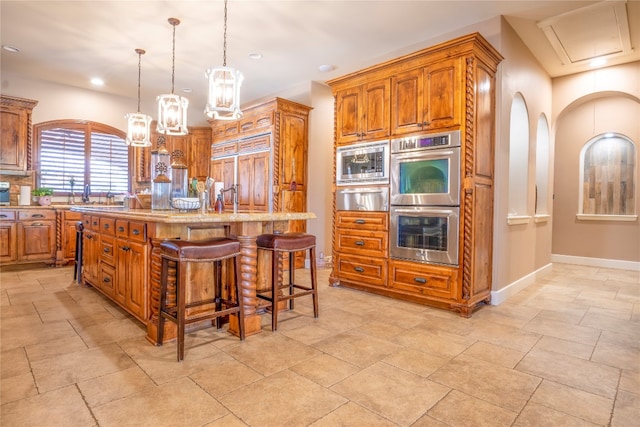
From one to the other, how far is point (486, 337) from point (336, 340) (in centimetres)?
117

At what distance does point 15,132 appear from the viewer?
17.5ft

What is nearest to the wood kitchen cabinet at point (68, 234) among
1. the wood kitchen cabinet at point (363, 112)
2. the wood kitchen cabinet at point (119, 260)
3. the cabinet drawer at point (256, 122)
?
the wood kitchen cabinet at point (119, 260)

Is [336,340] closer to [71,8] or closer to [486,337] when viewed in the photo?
[486,337]

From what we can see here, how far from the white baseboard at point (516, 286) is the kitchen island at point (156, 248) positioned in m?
2.19

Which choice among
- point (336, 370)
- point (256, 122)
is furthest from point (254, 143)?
point (336, 370)

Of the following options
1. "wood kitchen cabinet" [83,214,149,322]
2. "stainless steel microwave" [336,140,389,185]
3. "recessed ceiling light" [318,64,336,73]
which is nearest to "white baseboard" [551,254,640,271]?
"stainless steel microwave" [336,140,389,185]

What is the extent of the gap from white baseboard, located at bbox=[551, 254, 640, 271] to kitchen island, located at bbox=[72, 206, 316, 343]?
543 cm

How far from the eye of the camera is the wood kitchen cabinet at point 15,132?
5.24 m

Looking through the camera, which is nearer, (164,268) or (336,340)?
(164,268)

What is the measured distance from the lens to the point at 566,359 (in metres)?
2.34

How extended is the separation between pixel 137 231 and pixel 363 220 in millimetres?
2344

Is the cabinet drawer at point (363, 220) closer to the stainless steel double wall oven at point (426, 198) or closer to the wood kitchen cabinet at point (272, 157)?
the stainless steel double wall oven at point (426, 198)

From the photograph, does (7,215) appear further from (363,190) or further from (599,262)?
(599,262)

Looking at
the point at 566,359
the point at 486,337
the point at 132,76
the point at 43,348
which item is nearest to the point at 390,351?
the point at 486,337
